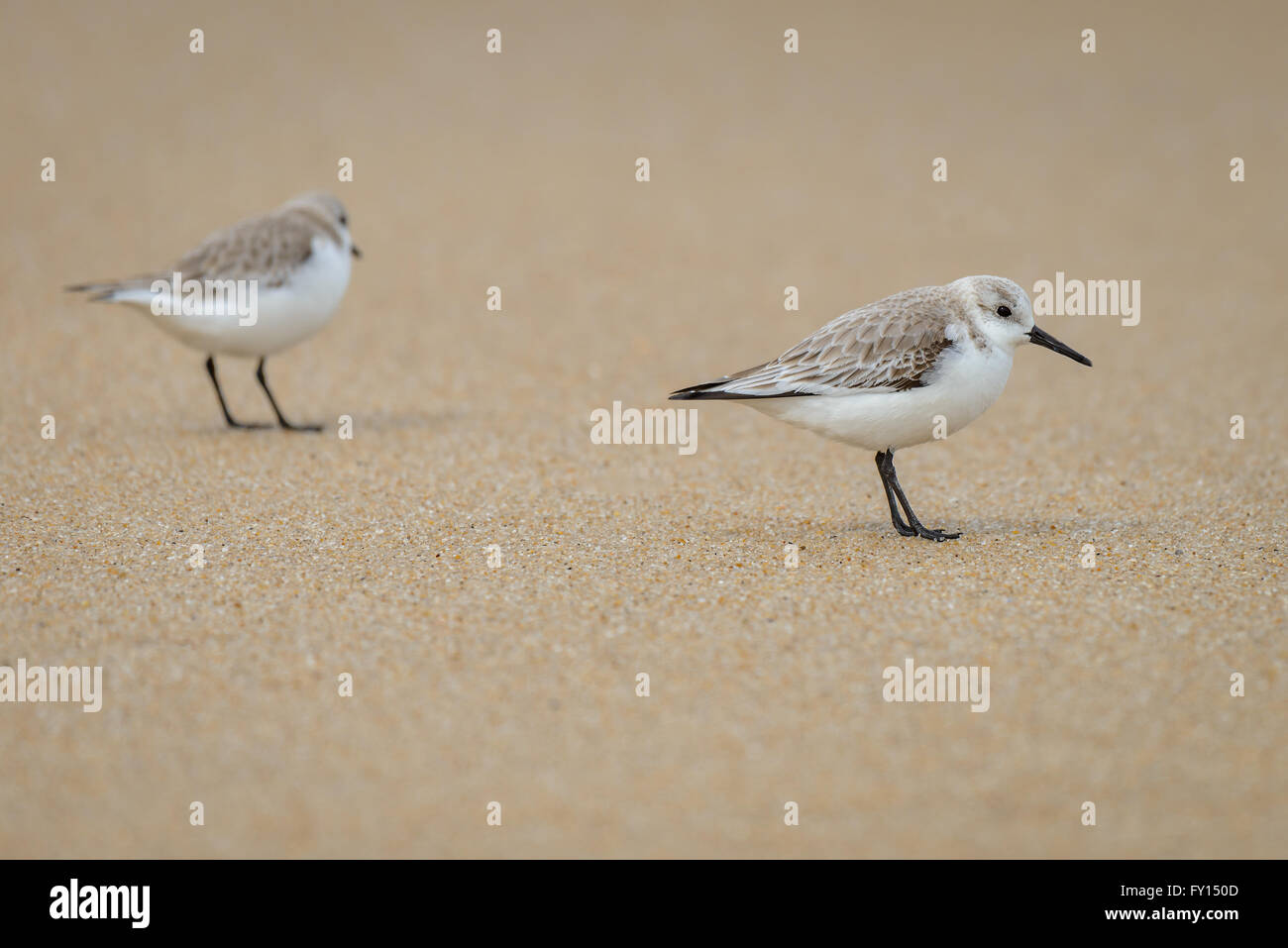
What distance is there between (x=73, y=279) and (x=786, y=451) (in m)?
6.62

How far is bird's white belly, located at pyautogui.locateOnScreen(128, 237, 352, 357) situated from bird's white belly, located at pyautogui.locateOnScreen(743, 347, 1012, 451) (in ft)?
11.3

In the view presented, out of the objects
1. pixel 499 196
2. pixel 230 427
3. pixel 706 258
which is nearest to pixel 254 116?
pixel 499 196

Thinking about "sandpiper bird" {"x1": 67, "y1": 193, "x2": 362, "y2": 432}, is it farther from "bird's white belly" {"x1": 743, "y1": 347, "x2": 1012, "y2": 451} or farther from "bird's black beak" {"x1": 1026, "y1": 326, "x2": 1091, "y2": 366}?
"bird's black beak" {"x1": 1026, "y1": 326, "x2": 1091, "y2": 366}

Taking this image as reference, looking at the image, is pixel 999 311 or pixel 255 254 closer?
pixel 999 311

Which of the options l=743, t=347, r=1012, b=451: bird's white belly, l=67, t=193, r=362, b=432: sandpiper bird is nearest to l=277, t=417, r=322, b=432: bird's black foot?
l=67, t=193, r=362, b=432: sandpiper bird

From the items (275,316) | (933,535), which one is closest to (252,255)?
(275,316)

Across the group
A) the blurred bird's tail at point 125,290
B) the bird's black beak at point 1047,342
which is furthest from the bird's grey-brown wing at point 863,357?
the blurred bird's tail at point 125,290

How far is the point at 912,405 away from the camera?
575 centimetres

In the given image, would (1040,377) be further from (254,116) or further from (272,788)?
(254,116)

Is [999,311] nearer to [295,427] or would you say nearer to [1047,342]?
[1047,342]

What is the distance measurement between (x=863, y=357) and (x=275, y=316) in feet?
12.7

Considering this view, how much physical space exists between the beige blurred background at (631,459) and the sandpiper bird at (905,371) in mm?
581

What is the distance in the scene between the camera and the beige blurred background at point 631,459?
4094mm
